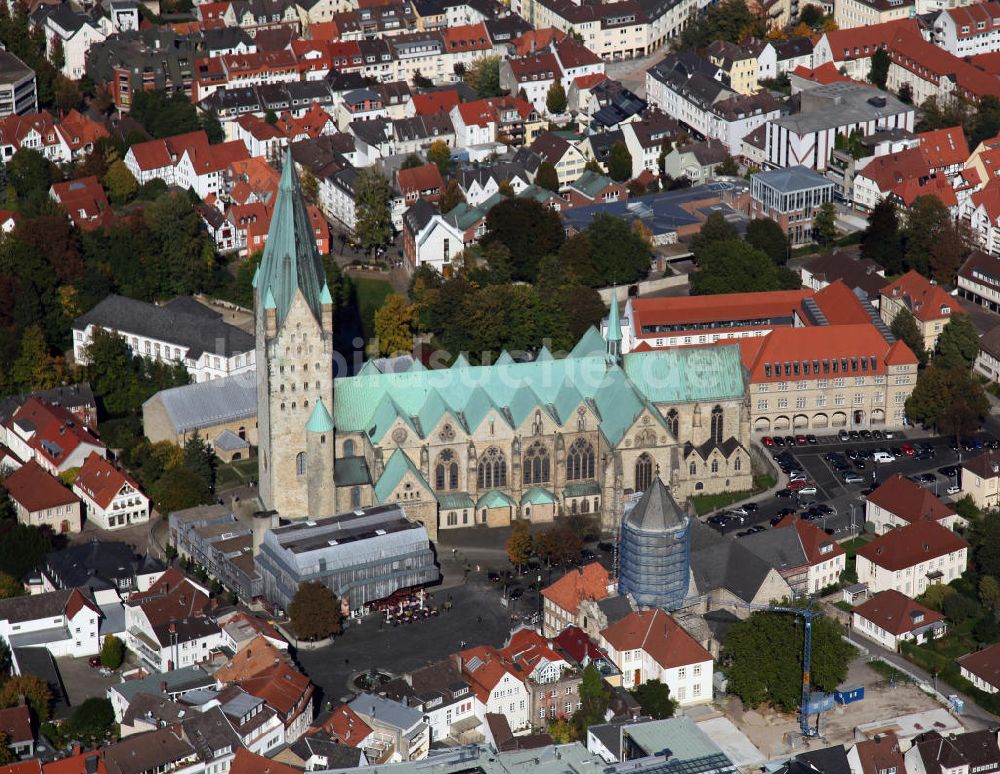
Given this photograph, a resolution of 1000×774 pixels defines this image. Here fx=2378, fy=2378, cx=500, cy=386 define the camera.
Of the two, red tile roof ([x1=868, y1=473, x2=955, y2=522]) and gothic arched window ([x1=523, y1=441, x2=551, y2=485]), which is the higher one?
gothic arched window ([x1=523, y1=441, x2=551, y2=485])

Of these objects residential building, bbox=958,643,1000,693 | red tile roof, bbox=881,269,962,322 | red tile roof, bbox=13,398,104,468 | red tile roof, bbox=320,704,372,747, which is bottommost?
residential building, bbox=958,643,1000,693

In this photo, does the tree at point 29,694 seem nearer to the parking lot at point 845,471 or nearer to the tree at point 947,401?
the parking lot at point 845,471

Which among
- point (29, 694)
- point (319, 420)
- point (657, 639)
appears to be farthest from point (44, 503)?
point (657, 639)

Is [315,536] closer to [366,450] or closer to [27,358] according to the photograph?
[366,450]

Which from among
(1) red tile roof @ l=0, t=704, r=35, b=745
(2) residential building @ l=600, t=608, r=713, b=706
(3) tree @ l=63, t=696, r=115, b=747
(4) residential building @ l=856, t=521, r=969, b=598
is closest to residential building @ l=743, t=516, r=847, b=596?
(4) residential building @ l=856, t=521, r=969, b=598

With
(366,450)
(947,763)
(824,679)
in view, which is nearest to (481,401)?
(366,450)

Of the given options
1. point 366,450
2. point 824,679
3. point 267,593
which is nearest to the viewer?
point 824,679

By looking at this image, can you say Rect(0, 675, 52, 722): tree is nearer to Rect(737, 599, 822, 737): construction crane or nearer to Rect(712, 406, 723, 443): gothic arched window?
Rect(737, 599, 822, 737): construction crane

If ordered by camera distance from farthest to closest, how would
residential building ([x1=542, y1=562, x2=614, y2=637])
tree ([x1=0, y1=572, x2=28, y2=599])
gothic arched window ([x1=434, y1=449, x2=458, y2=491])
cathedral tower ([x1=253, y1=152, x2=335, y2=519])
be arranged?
gothic arched window ([x1=434, y1=449, x2=458, y2=491]) → cathedral tower ([x1=253, y1=152, x2=335, y2=519]) → tree ([x1=0, y1=572, x2=28, y2=599]) → residential building ([x1=542, y1=562, x2=614, y2=637])
